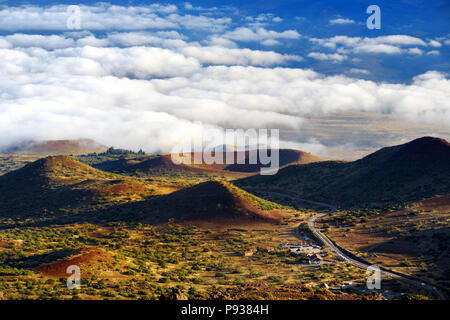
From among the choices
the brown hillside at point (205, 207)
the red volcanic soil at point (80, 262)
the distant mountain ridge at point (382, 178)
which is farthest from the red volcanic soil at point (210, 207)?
the red volcanic soil at point (80, 262)

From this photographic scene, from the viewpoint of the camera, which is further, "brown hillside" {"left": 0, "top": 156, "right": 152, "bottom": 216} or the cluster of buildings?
"brown hillside" {"left": 0, "top": 156, "right": 152, "bottom": 216}

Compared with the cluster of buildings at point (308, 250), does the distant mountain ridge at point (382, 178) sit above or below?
above

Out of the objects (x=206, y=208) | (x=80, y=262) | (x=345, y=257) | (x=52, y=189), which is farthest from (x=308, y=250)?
(x=52, y=189)

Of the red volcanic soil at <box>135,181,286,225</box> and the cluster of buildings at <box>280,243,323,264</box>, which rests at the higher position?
the red volcanic soil at <box>135,181,286,225</box>

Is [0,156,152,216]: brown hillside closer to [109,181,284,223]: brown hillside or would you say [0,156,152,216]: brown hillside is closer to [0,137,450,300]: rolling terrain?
[0,137,450,300]: rolling terrain

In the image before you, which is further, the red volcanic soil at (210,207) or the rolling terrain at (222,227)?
the red volcanic soil at (210,207)

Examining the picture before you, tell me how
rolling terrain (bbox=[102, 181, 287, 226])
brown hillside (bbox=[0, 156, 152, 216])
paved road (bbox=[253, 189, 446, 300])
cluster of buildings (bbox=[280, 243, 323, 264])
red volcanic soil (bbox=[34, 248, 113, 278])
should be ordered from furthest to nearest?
brown hillside (bbox=[0, 156, 152, 216])
rolling terrain (bbox=[102, 181, 287, 226])
cluster of buildings (bbox=[280, 243, 323, 264])
red volcanic soil (bbox=[34, 248, 113, 278])
paved road (bbox=[253, 189, 446, 300])

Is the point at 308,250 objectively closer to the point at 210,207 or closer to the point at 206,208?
the point at 210,207

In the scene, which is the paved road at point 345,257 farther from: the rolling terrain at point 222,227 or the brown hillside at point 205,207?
the brown hillside at point 205,207

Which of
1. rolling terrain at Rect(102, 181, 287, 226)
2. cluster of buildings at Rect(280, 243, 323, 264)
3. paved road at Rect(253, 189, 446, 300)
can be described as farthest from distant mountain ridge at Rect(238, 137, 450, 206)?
cluster of buildings at Rect(280, 243, 323, 264)
